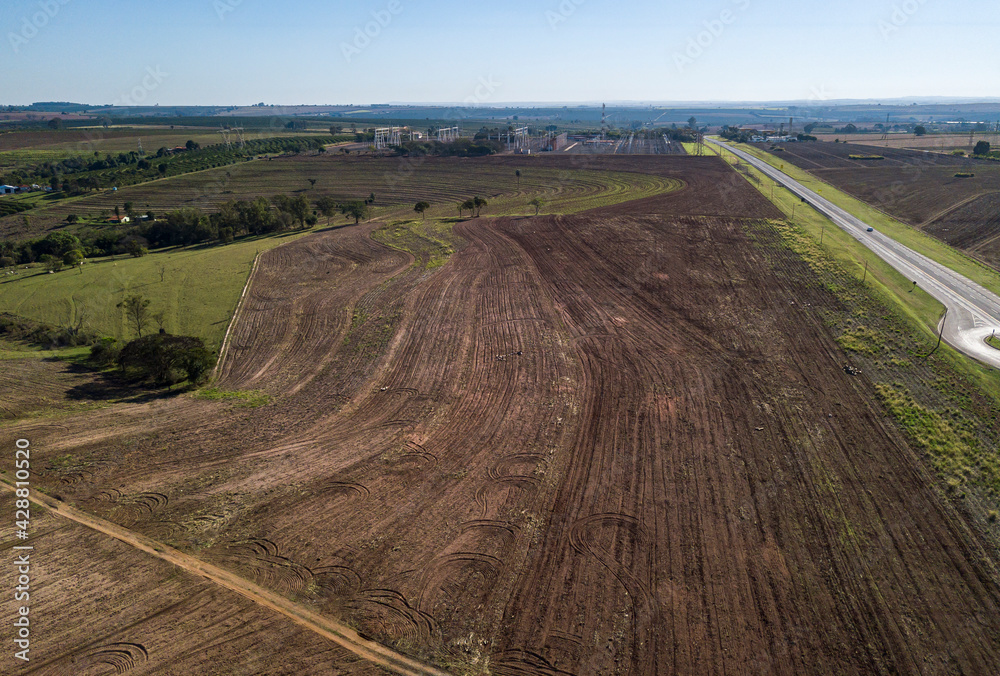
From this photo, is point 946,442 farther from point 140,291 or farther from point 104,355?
point 140,291

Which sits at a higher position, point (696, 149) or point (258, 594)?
point (696, 149)

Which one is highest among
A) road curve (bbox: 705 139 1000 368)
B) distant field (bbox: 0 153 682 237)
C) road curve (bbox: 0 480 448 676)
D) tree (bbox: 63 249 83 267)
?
distant field (bbox: 0 153 682 237)

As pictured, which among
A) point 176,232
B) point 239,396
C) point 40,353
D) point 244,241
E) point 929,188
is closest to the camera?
point 239,396

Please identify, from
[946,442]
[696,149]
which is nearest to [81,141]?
[696,149]

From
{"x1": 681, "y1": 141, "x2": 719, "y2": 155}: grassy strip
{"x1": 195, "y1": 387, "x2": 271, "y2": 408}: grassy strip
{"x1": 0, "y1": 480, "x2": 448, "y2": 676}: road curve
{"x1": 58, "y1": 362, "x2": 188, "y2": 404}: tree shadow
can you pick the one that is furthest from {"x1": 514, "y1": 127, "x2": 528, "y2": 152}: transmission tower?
{"x1": 0, "y1": 480, "x2": 448, "y2": 676}: road curve

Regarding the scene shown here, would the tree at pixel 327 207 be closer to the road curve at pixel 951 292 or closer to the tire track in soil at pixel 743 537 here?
the tire track in soil at pixel 743 537

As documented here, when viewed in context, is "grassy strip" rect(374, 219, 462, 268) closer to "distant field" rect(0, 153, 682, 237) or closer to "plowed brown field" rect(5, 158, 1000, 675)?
"distant field" rect(0, 153, 682, 237)

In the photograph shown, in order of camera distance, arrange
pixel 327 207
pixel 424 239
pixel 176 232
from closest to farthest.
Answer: pixel 424 239
pixel 176 232
pixel 327 207

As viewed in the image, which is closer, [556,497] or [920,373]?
[556,497]

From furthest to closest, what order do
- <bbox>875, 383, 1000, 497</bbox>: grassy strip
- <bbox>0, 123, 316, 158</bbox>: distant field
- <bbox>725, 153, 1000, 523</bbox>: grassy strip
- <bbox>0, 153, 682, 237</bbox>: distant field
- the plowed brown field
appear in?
<bbox>0, 123, 316, 158</bbox>: distant field
<bbox>0, 153, 682, 237</bbox>: distant field
<bbox>725, 153, 1000, 523</bbox>: grassy strip
<bbox>875, 383, 1000, 497</bbox>: grassy strip
the plowed brown field
